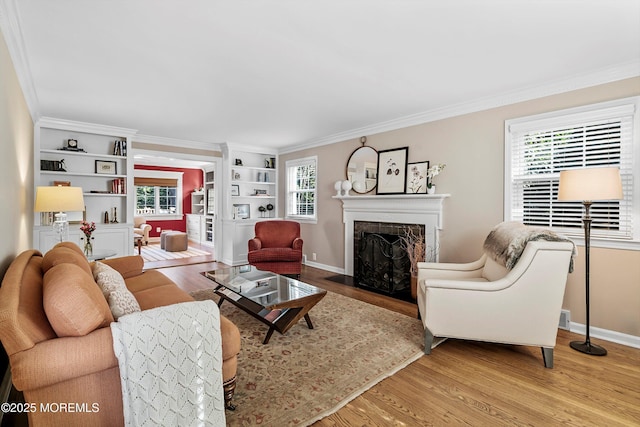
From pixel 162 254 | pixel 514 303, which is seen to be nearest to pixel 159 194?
pixel 162 254

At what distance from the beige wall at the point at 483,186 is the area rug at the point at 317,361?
4.61 ft

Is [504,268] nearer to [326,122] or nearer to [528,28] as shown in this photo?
[528,28]

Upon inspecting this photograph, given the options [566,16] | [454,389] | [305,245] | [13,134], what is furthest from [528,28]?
[305,245]

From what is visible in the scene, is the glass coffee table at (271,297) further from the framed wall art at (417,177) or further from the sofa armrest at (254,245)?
the framed wall art at (417,177)

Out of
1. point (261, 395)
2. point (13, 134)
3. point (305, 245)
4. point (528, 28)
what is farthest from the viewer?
point (305, 245)

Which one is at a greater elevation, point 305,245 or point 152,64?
point 152,64

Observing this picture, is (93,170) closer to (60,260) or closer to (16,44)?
(16,44)

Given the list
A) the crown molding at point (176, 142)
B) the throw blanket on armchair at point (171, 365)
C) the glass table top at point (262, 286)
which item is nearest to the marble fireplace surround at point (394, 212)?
the glass table top at point (262, 286)

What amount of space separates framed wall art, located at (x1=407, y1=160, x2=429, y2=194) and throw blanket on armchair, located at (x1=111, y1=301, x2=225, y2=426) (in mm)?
3292

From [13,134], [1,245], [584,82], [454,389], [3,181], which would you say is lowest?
[454,389]

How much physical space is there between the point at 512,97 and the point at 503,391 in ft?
9.41

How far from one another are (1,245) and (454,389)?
308 centimetres

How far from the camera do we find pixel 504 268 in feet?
8.55

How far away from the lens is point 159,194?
9.55m
